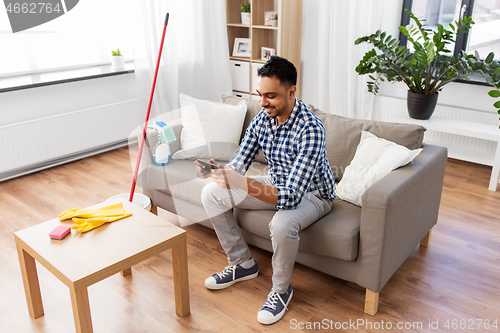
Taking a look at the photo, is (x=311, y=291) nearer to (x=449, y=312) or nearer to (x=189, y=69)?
(x=449, y=312)

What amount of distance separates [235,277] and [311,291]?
0.36 m

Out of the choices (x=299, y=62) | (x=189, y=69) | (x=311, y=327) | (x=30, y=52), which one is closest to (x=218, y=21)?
(x=189, y=69)

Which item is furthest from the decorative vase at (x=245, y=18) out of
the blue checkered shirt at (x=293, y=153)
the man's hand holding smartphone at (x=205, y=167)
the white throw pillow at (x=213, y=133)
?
the man's hand holding smartphone at (x=205, y=167)

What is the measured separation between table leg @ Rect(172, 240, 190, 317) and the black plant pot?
7.64 feet

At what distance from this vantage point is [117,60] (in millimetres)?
3850

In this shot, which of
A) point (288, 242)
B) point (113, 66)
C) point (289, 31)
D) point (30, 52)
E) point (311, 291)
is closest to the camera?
point (288, 242)

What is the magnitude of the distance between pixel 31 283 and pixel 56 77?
7.06 feet

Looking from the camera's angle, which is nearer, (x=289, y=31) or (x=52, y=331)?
(x=52, y=331)

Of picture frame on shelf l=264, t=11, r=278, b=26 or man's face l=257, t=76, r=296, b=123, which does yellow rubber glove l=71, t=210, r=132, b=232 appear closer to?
man's face l=257, t=76, r=296, b=123

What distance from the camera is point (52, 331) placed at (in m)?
1.79

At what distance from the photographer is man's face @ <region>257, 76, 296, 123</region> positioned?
69.4 inches

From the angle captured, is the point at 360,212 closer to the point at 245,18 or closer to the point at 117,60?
the point at 117,60

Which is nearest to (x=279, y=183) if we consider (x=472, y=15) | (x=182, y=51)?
(x=182, y=51)

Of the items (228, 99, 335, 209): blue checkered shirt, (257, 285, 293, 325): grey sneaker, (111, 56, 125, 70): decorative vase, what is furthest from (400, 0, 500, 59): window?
(257, 285, 293, 325): grey sneaker
